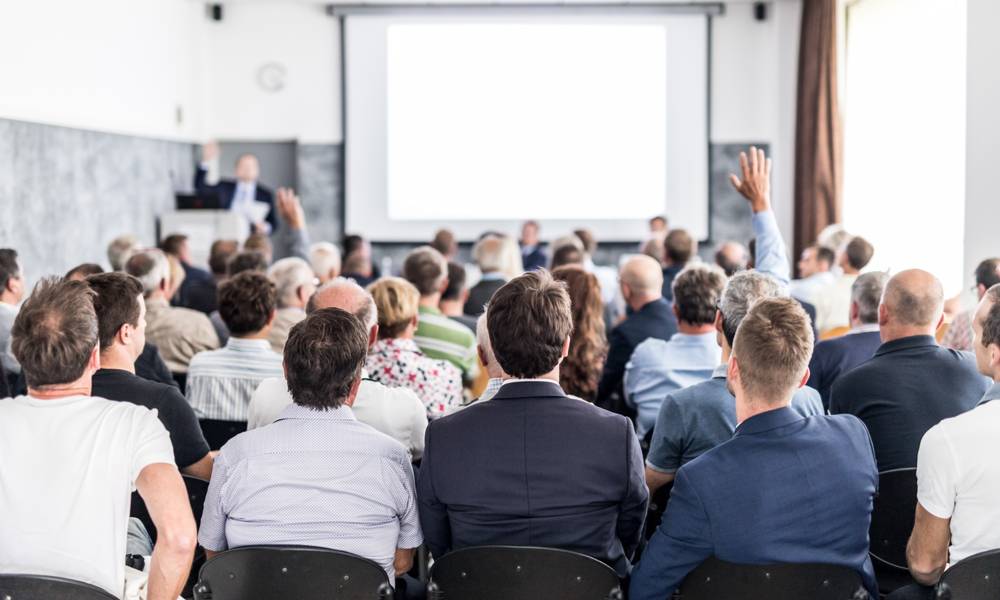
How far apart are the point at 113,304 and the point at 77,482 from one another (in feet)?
3.15

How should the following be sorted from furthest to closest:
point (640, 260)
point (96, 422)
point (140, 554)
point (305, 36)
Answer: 1. point (305, 36)
2. point (640, 260)
3. point (140, 554)
4. point (96, 422)

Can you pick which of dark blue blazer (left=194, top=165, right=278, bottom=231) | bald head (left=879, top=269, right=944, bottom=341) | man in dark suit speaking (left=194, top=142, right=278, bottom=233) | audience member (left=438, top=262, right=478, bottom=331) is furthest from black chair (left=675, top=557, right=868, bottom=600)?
dark blue blazer (left=194, top=165, right=278, bottom=231)

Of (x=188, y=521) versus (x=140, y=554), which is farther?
(x=140, y=554)

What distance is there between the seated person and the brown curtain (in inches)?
334

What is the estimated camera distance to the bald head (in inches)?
127

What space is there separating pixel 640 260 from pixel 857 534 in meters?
2.51

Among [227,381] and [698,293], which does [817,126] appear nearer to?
[698,293]

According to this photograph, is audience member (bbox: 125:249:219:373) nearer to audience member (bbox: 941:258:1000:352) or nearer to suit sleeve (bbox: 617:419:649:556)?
suit sleeve (bbox: 617:419:649:556)

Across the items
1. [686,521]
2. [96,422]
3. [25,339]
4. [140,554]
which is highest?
[25,339]

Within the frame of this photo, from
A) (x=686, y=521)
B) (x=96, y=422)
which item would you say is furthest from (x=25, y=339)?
(x=686, y=521)

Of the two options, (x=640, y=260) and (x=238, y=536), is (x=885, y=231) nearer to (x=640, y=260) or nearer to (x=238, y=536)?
(x=640, y=260)

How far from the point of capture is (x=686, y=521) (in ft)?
7.48

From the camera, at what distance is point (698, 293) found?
3809 millimetres

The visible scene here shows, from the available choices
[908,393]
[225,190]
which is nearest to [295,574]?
[908,393]
